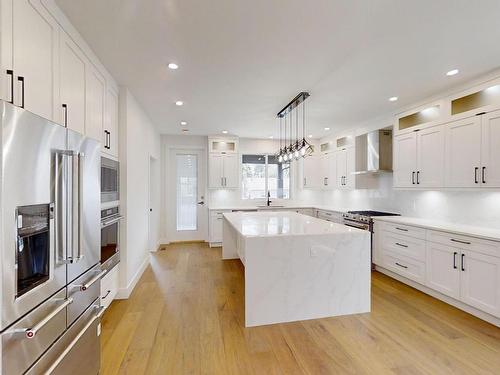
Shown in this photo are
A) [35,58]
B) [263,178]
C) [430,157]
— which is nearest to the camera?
[35,58]

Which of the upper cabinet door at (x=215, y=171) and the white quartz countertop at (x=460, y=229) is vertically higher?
the upper cabinet door at (x=215, y=171)

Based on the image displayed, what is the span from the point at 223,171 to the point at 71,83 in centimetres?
412

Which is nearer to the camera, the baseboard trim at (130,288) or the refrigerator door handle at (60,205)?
the refrigerator door handle at (60,205)

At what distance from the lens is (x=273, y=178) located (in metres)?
6.78

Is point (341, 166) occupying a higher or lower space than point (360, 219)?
higher

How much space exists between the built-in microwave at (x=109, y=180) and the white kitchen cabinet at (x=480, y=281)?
3.91 m

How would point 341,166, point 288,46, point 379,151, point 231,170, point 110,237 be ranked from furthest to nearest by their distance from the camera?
point 231,170 < point 341,166 < point 379,151 < point 110,237 < point 288,46

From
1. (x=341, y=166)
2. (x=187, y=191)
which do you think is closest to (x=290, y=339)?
(x=341, y=166)

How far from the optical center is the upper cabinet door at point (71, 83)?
75.9 inches

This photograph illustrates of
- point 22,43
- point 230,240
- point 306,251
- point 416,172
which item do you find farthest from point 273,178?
point 22,43

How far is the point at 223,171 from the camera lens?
19.9 feet

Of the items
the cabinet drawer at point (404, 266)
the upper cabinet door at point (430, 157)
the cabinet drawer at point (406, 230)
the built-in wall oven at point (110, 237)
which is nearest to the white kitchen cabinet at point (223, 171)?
the built-in wall oven at point (110, 237)

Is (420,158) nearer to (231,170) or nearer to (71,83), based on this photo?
(231,170)

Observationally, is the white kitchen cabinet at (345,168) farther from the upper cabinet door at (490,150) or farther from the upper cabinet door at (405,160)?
the upper cabinet door at (490,150)
